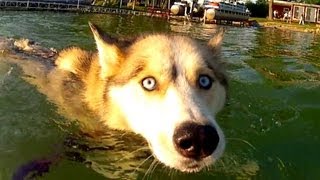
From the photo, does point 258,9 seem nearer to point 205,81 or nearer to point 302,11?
point 302,11

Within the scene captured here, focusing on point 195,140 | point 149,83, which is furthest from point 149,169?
point 195,140

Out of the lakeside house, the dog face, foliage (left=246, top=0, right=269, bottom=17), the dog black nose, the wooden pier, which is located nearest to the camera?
the dog black nose

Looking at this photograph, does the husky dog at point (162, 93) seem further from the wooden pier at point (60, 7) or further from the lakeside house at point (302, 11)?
the lakeside house at point (302, 11)

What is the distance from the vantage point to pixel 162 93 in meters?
5.02

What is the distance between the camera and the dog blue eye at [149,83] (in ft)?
16.9

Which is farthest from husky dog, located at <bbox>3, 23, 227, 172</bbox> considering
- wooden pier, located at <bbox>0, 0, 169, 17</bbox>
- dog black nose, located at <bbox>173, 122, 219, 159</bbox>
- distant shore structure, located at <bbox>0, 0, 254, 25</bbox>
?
distant shore structure, located at <bbox>0, 0, 254, 25</bbox>

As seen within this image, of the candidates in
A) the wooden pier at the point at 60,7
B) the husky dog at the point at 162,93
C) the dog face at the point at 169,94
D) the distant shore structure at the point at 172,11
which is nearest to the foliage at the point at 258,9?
the distant shore structure at the point at 172,11

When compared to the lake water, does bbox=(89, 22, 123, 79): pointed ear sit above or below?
above

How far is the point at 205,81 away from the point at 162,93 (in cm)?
51

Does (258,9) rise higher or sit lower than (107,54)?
higher

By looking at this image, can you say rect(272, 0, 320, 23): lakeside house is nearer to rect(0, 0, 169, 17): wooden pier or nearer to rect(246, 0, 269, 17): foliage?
rect(246, 0, 269, 17): foliage

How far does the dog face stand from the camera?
4.34m

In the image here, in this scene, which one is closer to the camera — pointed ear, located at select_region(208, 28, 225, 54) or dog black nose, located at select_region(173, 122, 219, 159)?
dog black nose, located at select_region(173, 122, 219, 159)

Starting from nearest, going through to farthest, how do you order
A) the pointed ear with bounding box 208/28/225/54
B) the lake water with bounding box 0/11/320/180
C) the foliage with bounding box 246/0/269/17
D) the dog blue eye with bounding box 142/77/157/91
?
the dog blue eye with bounding box 142/77/157/91, the lake water with bounding box 0/11/320/180, the pointed ear with bounding box 208/28/225/54, the foliage with bounding box 246/0/269/17
